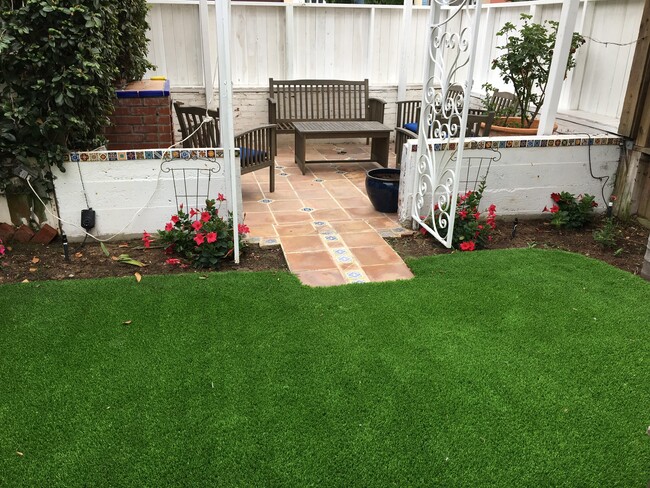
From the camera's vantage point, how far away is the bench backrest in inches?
289

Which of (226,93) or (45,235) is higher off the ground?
(226,93)

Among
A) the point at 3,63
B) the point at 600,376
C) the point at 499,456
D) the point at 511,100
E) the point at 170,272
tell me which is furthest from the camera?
the point at 511,100

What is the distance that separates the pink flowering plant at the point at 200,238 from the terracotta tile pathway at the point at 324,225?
0.41 meters

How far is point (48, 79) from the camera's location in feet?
11.6

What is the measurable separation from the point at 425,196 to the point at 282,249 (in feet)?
4.30

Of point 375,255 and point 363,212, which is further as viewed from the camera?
point 363,212

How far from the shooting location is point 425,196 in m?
4.44

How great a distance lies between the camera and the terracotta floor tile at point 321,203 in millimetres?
5062

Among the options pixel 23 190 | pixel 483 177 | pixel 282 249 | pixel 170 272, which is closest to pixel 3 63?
pixel 23 190

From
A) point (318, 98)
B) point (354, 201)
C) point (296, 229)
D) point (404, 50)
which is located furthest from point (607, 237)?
point (404, 50)

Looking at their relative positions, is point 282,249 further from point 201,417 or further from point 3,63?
point 3,63

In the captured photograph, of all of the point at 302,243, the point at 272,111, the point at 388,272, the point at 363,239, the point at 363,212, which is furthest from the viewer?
the point at 272,111

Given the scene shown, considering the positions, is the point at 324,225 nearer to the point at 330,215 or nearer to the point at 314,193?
the point at 330,215

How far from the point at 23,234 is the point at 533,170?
13.8ft
